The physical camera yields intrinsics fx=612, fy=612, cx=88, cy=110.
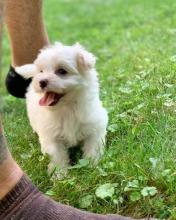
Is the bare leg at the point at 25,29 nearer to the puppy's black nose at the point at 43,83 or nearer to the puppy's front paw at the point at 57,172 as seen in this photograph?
the puppy's black nose at the point at 43,83

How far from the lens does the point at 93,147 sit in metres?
3.51

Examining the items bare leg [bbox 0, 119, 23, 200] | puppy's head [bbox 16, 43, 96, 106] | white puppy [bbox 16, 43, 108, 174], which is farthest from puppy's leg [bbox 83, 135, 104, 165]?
bare leg [bbox 0, 119, 23, 200]

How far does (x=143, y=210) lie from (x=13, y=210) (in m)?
0.58

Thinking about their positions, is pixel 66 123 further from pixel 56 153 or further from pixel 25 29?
pixel 25 29

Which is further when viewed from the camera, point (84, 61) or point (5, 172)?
point (84, 61)

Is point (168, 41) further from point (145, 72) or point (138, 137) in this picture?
point (138, 137)

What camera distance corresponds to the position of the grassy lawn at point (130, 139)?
279 cm

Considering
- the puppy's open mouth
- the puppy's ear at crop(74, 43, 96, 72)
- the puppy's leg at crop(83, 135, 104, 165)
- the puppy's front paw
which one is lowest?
the puppy's leg at crop(83, 135, 104, 165)

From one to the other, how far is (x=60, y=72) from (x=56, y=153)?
1.52 feet

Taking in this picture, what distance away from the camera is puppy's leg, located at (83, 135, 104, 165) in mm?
3400

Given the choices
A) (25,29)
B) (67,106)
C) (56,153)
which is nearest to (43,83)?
(67,106)

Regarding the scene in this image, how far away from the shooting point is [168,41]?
18.3 feet

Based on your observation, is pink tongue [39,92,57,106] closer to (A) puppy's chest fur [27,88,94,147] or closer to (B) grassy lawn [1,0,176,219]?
(A) puppy's chest fur [27,88,94,147]

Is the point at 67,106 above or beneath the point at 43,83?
beneath
